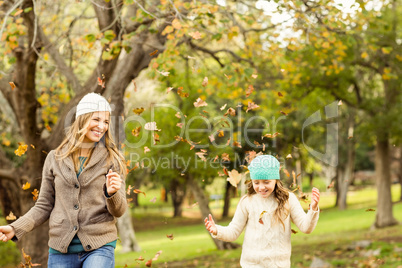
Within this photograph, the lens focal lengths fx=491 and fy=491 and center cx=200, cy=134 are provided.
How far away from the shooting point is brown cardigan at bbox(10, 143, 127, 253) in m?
3.12

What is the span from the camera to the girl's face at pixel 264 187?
3.61 metres

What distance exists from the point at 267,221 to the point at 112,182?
123 cm

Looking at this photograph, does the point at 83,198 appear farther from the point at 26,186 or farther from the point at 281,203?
the point at 26,186

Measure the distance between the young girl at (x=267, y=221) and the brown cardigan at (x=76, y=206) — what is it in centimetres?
74

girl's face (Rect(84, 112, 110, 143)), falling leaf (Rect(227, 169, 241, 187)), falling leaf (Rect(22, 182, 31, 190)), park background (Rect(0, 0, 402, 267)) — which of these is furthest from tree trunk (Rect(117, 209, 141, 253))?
girl's face (Rect(84, 112, 110, 143))

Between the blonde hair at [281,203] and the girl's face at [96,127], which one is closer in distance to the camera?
the girl's face at [96,127]

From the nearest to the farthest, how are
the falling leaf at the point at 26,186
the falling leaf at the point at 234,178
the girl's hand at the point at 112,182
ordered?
1. the girl's hand at the point at 112,182
2. the falling leaf at the point at 234,178
3. the falling leaf at the point at 26,186

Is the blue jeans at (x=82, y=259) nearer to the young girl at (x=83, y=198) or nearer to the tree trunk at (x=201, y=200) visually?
the young girl at (x=83, y=198)

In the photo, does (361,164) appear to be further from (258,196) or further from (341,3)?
(258,196)

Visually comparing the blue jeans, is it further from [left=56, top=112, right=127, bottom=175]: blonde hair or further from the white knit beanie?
the white knit beanie

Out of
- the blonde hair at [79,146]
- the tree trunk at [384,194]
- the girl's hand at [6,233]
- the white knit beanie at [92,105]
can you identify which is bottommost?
the tree trunk at [384,194]

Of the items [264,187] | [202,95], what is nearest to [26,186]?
[264,187]

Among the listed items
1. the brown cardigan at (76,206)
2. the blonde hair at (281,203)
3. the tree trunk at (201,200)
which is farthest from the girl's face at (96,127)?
the tree trunk at (201,200)

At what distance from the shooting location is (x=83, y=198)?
10.5ft
